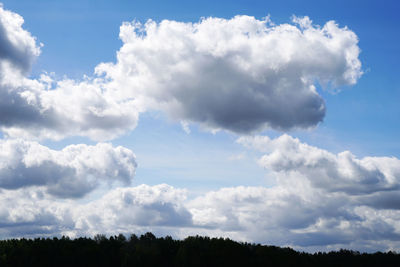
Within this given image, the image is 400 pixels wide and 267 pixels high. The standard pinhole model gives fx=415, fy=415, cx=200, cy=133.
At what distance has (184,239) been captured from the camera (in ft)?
365

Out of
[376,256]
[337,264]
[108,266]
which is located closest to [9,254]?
[108,266]

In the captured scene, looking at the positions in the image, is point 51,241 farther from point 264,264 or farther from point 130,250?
point 264,264

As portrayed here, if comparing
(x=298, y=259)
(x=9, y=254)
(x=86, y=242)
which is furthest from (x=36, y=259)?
(x=298, y=259)

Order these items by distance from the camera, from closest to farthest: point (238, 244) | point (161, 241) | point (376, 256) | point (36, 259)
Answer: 1. point (36, 259)
2. point (238, 244)
3. point (161, 241)
4. point (376, 256)

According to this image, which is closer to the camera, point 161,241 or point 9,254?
point 9,254

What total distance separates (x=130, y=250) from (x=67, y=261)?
1584 centimetres

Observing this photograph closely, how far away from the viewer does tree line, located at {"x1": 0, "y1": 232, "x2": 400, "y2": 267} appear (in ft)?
331

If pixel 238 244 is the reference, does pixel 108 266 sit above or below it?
below

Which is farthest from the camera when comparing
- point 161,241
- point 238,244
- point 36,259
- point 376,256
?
point 376,256

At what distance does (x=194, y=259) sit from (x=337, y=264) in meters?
42.5

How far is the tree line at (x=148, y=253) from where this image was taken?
101 metres

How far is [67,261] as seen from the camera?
101m

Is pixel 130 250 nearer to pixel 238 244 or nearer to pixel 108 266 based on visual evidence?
pixel 108 266

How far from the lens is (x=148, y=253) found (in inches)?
4058
